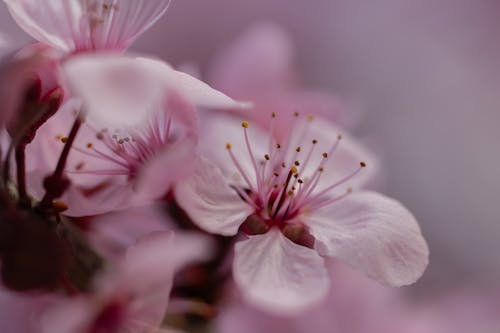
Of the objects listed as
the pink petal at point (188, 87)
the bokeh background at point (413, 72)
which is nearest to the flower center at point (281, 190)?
the pink petal at point (188, 87)

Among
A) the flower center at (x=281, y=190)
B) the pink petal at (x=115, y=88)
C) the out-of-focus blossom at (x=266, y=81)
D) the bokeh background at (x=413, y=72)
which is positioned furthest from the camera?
the bokeh background at (x=413, y=72)

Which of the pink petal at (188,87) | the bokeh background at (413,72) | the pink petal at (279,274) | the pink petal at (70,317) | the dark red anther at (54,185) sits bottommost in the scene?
the bokeh background at (413,72)

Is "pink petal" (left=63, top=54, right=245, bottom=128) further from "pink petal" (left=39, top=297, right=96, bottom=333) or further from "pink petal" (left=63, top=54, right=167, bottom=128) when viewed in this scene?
"pink petal" (left=39, top=297, right=96, bottom=333)

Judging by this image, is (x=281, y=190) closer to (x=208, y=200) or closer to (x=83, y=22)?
(x=208, y=200)

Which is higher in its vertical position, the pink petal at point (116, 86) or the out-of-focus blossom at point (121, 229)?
the pink petal at point (116, 86)

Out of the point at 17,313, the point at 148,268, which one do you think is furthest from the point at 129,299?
the point at 17,313

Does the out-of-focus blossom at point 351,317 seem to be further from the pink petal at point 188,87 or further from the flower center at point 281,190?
the pink petal at point 188,87

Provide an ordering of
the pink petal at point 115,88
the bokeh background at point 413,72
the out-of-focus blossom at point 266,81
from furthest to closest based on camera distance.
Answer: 1. the bokeh background at point 413,72
2. the out-of-focus blossom at point 266,81
3. the pink petal at point 115,88

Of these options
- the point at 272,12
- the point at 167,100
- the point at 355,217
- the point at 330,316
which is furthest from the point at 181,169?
the point at 272,12
